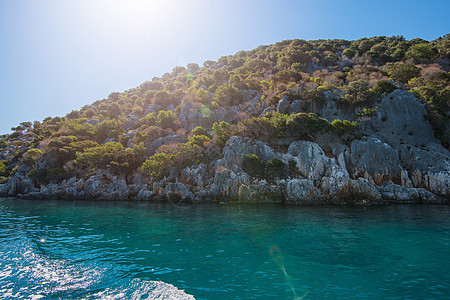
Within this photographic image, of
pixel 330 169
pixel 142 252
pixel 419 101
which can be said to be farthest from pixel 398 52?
pixel 142 252

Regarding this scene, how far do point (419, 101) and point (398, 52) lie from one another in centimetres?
3826

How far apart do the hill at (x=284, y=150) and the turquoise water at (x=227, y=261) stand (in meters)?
16.0

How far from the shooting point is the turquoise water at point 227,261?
23.9 ft

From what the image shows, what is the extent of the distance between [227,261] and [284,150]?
107 feet

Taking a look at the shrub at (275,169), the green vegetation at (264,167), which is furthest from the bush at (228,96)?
the shrub at (275,169)

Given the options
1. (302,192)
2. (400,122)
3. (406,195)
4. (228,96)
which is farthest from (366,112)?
(228,96)

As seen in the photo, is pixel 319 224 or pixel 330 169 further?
pixel 330 169

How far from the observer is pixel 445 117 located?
38781mm

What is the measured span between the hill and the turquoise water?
15961 millimetres

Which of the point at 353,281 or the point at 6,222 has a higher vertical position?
the point at 353,281

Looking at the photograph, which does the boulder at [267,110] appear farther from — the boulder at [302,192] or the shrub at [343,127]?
the boulder at [302,192]

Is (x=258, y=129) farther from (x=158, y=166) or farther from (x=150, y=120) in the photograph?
(x=150, y=120)

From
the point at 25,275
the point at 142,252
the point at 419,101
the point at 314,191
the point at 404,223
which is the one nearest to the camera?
the point at 25,275

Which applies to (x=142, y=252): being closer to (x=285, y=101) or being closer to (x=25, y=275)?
(x=25, y=275)
